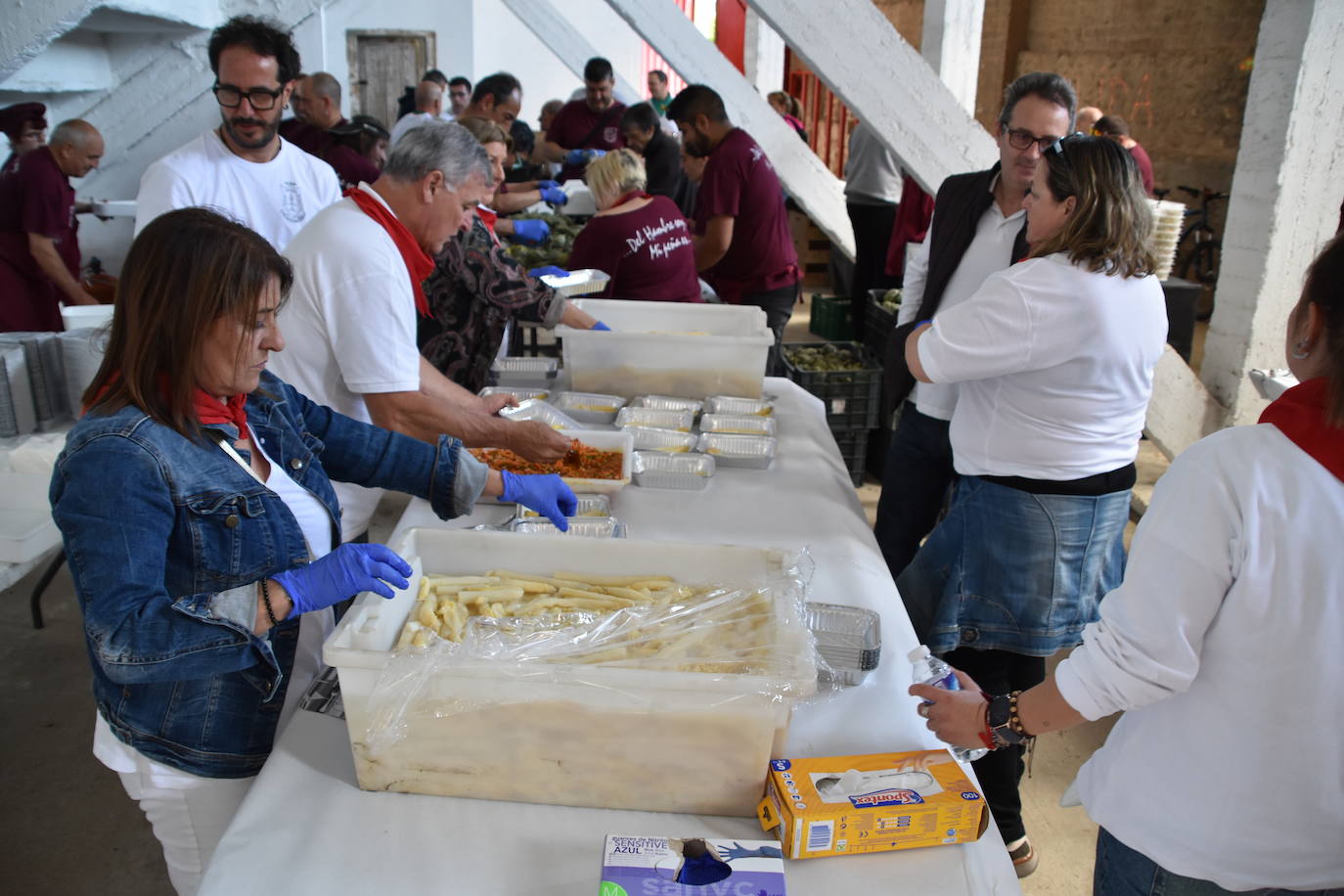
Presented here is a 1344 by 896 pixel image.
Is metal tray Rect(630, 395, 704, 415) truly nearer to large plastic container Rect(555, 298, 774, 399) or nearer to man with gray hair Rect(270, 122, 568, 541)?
large plastic container Rect(555, 298, 774, 399)

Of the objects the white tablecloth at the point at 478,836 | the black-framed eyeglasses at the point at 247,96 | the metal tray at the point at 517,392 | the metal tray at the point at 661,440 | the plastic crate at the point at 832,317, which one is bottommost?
the plastic crate at the point at 832,317

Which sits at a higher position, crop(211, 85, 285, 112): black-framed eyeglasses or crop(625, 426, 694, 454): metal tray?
crop(211, 85, 285, 112): black-framed eyeglasses

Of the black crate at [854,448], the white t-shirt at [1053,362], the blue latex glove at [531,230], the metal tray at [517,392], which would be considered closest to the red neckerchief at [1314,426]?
the white t-shirt at [1053,362]

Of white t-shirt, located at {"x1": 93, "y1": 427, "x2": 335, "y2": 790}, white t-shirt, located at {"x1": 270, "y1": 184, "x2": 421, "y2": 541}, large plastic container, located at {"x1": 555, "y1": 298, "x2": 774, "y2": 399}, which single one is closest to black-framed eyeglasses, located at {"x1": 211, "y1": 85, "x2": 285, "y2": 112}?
white t-shirt, located at {"x1": 270, "y1": 184, "x2": 421, "y2": 541}

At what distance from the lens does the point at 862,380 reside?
4422 millimetres

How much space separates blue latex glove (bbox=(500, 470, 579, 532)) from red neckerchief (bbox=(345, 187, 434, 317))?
1.87 ft

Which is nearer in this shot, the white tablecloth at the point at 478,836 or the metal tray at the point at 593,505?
the white tablecloth at the point at 478,836

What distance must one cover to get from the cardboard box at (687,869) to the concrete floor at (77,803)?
1530 mm

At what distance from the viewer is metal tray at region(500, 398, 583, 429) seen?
272 centimetres

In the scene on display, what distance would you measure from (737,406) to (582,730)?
1.86 m

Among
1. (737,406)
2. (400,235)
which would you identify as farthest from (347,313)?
(737,406)

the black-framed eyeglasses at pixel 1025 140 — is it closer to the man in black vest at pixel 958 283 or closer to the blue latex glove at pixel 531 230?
the man in black vest at pixel 958 283

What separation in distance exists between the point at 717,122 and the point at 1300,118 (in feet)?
7.59

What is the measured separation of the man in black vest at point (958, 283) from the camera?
2.41 metres
